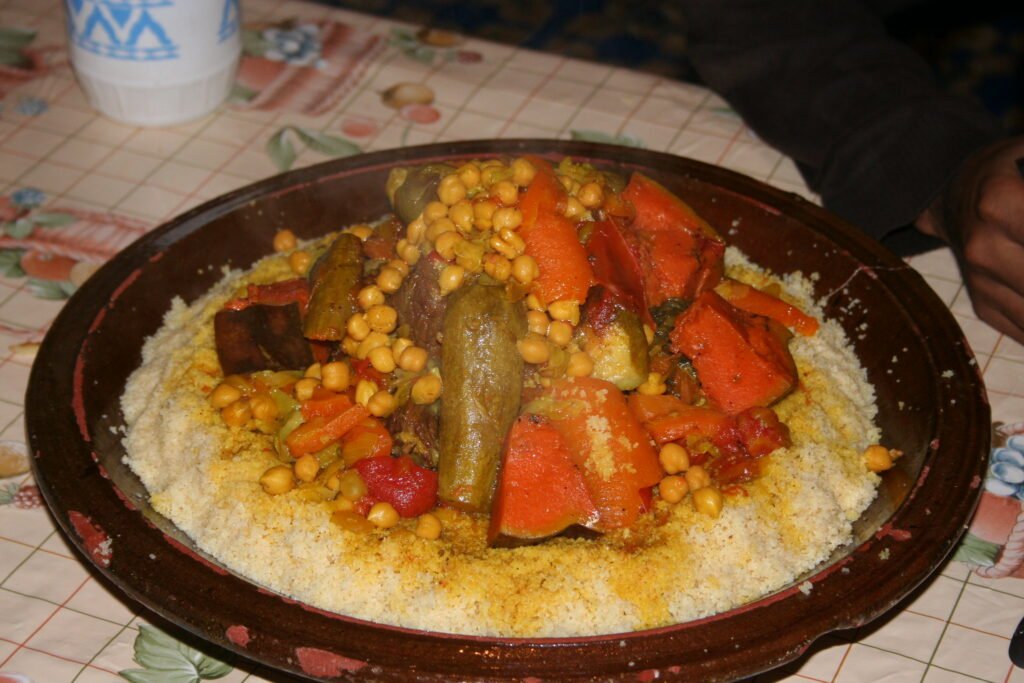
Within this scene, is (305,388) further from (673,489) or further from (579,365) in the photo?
(673,489)

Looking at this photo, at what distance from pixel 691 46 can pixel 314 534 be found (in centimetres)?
349

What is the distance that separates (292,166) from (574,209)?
7.08ft

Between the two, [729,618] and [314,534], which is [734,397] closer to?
[729,618]

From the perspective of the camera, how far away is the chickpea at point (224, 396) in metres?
2.97

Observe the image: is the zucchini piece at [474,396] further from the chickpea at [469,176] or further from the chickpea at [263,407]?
the chickpea at [263,407]

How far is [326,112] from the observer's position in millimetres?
5035

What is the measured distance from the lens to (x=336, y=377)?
9.55ft

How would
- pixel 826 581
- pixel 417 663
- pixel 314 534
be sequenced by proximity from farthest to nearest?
pixel 314 534
pixel 826 581
pixel 417 663

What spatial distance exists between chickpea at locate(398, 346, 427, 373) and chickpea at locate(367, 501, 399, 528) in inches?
15.2

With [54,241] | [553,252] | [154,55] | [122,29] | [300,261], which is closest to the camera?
[553,252]

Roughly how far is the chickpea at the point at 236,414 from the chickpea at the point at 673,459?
117 cm

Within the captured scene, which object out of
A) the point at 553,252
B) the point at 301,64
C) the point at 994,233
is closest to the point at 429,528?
the point at 553,252

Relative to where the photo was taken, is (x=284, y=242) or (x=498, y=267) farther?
(x=284, y=242)

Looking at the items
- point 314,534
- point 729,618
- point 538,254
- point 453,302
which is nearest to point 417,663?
point 314,534
